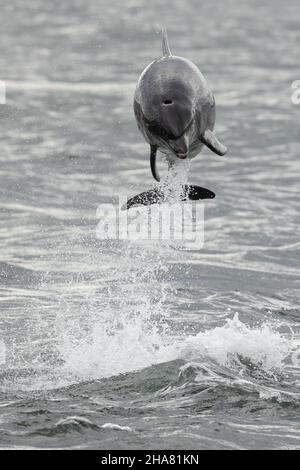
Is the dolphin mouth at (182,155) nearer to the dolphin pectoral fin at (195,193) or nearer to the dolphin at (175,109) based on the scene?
the dolphin at (175,109)

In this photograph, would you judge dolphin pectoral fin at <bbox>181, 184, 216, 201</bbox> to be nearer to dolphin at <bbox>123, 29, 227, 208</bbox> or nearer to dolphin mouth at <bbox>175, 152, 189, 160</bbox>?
dolphin at <bbox>123, 29, 227, 208</bbox>

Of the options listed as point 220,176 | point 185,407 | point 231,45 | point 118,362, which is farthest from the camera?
point 231,45

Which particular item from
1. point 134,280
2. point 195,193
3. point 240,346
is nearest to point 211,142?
point 195,193

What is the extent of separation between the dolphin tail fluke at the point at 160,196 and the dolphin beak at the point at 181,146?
1.03m

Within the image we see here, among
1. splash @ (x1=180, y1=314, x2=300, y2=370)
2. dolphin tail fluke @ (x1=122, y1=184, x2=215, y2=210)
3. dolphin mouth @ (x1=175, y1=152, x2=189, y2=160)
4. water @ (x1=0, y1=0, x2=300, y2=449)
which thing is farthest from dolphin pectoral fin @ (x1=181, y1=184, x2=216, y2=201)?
splash @ (x1=180, y1=314, x2=300, y2=370)

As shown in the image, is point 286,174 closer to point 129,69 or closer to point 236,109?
point 236,109

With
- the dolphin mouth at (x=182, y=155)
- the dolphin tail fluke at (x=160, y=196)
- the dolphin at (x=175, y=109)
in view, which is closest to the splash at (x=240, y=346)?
the dolphin tail fluke at (x=160, y=196)

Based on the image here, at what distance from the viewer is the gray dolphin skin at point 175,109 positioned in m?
9.84

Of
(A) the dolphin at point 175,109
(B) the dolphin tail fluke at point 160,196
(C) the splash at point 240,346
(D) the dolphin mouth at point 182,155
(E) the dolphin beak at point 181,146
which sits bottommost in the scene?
(C) the splash at point 240,346

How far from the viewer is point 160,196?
36.6 feet

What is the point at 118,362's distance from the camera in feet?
39.3

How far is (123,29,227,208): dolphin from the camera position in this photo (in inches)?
387
